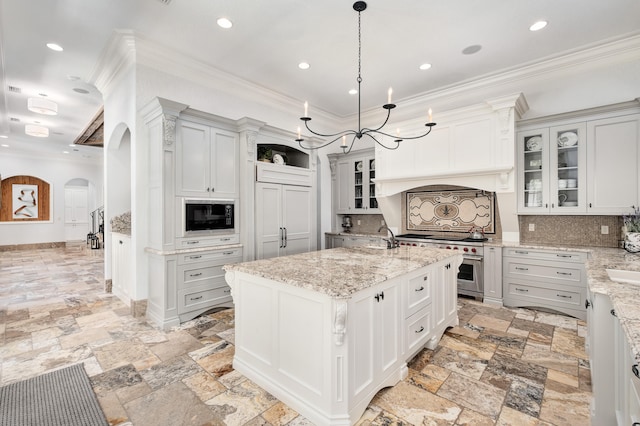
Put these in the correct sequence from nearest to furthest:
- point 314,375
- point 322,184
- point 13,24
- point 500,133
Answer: point 314,375, point 13,24, point 500,133, point 322,184

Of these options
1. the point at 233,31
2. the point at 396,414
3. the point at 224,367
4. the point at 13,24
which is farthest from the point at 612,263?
the point at 13,24

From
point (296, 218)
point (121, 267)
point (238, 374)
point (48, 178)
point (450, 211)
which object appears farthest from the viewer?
point (48, 178)

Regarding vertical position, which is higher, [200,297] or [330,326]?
[330,326]

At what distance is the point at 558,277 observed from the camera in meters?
3.65

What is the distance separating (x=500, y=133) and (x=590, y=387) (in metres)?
2.90

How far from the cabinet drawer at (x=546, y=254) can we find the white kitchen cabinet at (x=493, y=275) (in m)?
0.12

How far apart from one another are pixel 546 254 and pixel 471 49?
2.70 meters

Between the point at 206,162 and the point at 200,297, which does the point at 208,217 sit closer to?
the point at 206,162

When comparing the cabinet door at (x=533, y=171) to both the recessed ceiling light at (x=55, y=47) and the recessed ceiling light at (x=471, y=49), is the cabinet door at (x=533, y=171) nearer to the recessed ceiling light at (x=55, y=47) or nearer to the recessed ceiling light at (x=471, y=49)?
the recessed ceiling light at (x=471, y=49)

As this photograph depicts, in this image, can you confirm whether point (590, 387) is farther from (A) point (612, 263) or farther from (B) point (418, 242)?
(B) point (418, 242)

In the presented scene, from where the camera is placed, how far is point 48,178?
9773 millimetres

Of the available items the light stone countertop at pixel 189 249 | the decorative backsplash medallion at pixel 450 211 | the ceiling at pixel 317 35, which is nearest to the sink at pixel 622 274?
the decorative backsplash medallion at pixel 450 211

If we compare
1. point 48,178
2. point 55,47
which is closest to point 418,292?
point 55,47

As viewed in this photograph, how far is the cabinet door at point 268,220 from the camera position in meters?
4.08
